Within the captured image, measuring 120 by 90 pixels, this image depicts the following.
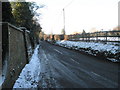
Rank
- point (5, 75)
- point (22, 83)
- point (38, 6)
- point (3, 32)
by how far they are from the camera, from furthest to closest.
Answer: point (38, 6)
point (22, 83)
point (3, 32)
point (5, 75)

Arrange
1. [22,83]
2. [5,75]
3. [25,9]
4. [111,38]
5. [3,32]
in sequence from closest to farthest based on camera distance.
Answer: [5,75], [3,32], [22,83], [111,38], [25,9]

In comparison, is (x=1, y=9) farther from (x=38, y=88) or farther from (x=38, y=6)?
(x=38, y=6)

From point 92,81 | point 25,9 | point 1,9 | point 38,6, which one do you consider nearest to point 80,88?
point 92,81

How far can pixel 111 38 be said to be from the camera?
19.2 metres

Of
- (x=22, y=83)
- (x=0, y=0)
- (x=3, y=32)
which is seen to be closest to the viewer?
(x=3, y=32)

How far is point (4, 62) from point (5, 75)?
48 centimetres

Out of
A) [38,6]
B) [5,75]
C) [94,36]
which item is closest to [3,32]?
[5,75]

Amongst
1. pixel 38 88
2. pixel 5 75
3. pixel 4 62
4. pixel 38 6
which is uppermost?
pixel 38 6

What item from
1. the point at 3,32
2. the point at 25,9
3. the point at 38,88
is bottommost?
the point at 38,88

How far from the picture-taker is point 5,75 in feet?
16.7

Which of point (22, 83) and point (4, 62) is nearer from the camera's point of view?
point (4, 62)

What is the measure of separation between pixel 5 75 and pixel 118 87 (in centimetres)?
375

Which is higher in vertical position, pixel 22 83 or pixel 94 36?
pixel 94 36

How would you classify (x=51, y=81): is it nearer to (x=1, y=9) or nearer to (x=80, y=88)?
(x=80, y=88)
